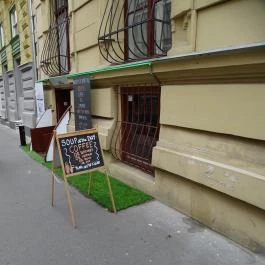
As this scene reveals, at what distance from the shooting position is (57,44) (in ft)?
26.3

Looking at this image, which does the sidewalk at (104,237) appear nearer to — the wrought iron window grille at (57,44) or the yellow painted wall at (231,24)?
the yellow painted wall at (231,24)

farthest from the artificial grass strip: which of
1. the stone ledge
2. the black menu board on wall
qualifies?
the black menu board on wall

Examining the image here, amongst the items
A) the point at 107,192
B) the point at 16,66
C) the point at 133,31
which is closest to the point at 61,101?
the point at 133,31

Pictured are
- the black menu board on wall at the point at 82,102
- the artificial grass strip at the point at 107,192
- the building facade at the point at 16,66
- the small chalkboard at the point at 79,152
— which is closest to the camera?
the small chalkboard at the point at 79,152

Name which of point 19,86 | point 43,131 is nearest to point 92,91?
point 43,131

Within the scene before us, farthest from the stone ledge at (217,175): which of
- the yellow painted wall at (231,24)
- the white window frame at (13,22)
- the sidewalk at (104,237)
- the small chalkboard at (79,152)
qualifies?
the white window frame at (13,22)

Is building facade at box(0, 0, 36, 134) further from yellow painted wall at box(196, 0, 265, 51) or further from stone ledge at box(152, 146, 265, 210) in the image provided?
yellow painted wall at box(196, 0, 265, 51)

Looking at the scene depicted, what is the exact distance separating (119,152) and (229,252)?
2912 millimetres

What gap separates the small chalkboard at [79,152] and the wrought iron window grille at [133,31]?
5.73 feet

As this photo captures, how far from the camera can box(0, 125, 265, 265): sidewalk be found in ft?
9.84

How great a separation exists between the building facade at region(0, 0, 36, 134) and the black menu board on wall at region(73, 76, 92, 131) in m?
3.53

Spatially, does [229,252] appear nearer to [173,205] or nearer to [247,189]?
[247,189]

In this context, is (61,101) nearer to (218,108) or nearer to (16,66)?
(16,66)

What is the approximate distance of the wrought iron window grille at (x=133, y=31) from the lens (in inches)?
183
